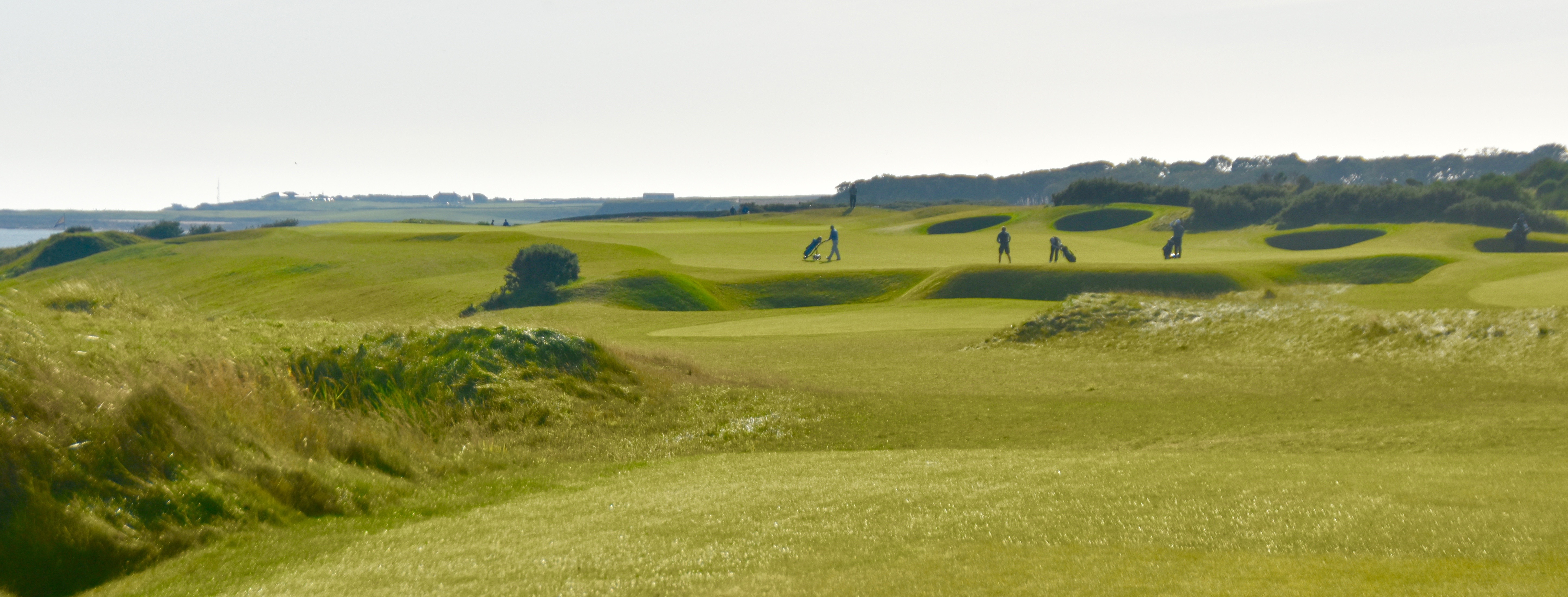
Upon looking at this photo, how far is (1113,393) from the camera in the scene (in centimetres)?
1888

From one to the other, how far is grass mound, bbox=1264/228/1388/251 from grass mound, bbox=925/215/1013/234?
1061 inches

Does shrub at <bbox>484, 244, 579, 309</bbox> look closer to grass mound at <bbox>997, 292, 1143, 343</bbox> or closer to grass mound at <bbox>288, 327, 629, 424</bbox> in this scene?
grass mound at <bbox>997, 292, 1143, 343</bbox>

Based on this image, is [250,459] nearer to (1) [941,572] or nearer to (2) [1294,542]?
(1) [941,572]

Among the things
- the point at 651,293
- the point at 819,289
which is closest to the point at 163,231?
the point at 651,293

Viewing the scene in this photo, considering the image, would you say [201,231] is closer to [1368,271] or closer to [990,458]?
[1368,271]

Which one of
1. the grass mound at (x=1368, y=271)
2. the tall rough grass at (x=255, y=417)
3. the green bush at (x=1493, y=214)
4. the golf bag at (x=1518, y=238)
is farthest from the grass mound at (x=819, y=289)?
the green bush at (x=1493, y=214)

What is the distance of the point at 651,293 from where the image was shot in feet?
152

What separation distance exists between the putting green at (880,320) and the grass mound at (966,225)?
5365 cm

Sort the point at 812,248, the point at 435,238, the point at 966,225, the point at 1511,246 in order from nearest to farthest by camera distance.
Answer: the point at 1511,246 → the point at 812,248 → the point at 435,238 → the point at 966,225

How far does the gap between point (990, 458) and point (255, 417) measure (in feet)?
26.5

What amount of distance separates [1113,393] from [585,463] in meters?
10.3

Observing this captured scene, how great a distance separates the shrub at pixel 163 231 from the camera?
11012 centimetres

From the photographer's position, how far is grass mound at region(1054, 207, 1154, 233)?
9688 cm

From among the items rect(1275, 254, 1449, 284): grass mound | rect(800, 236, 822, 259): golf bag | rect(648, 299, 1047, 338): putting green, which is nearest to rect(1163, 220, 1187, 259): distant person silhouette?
rect(1275, 254, 1449, 284): grass mound
